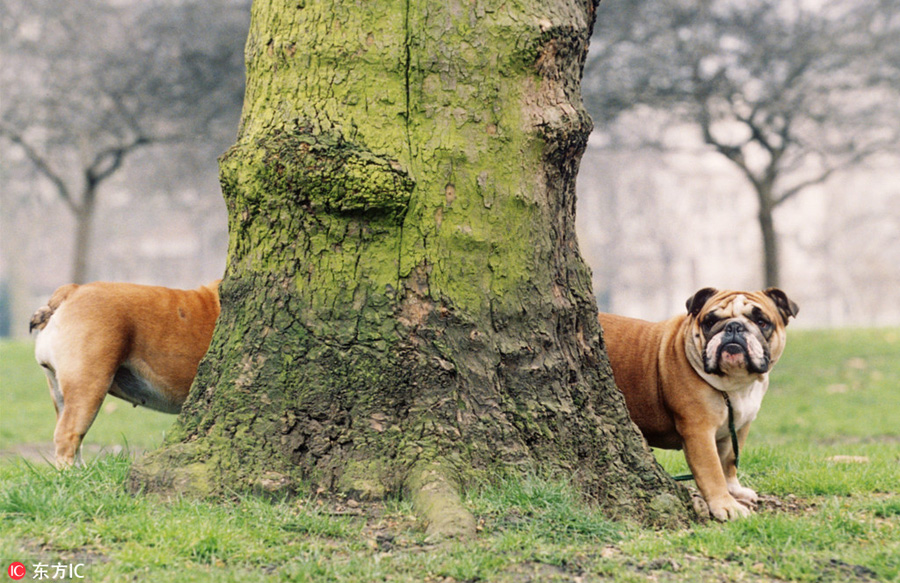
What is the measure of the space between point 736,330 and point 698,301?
0.41 meters

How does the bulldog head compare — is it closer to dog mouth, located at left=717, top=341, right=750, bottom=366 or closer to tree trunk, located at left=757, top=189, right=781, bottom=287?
dog mouth, located at left=717, top=341, right=750, bottom=366

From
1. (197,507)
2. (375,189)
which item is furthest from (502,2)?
(197,507)

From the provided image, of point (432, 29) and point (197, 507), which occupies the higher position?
point (432, 29)

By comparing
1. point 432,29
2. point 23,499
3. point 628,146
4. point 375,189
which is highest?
point 628,146

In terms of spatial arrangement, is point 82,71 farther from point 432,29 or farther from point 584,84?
point 432,29

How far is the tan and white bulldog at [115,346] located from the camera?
4.82 metres

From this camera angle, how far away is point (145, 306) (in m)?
5.14

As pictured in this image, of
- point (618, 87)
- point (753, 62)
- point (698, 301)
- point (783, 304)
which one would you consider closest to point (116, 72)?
point (618, 87)

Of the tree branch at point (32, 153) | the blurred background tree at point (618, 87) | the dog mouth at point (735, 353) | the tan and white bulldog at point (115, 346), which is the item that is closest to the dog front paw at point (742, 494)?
the dog mouth at point (735, 353)

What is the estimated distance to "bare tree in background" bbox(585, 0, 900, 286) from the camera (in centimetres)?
1410

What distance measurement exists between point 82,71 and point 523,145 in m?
14.0

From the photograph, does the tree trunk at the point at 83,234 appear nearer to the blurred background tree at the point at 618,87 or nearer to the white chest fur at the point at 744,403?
the blurred background tree at the point at 618,87

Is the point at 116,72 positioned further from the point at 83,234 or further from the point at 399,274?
the point at 399,274

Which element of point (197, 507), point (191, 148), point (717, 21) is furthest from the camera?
point (191, 148)
